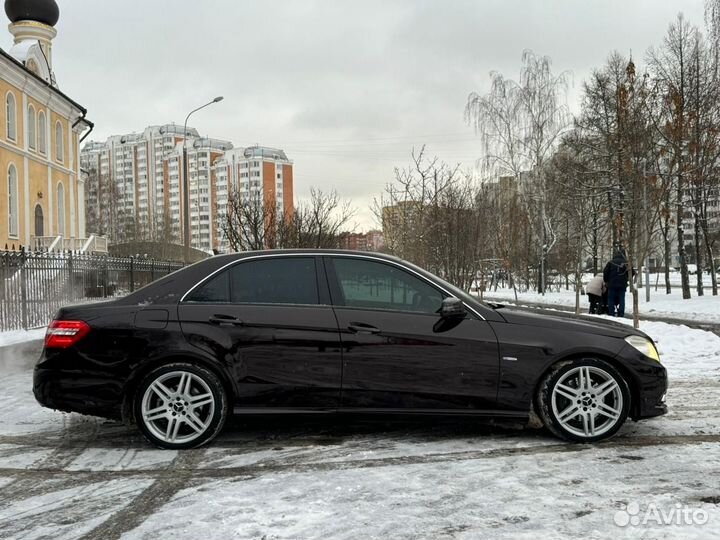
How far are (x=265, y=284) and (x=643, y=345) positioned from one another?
3020 millimetres

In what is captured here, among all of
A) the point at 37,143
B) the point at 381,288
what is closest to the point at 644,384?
the point at 381,288

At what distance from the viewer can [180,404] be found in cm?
482

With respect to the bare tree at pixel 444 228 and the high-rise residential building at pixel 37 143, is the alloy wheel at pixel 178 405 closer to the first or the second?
the bare tree at pixel 444 228

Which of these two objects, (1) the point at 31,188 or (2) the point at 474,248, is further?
(1) the point at 31,188

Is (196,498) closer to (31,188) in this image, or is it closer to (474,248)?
(474,248)

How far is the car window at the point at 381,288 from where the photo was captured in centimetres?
498

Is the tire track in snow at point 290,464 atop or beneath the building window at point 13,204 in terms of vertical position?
beneath

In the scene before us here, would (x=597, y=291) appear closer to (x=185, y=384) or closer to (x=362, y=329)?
(x=362, y=329)

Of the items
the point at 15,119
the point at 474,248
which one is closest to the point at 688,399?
the point at 474,248

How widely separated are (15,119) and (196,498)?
108 ft

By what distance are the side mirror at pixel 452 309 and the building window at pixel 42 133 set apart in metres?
35.5

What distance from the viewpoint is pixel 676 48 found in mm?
26609
